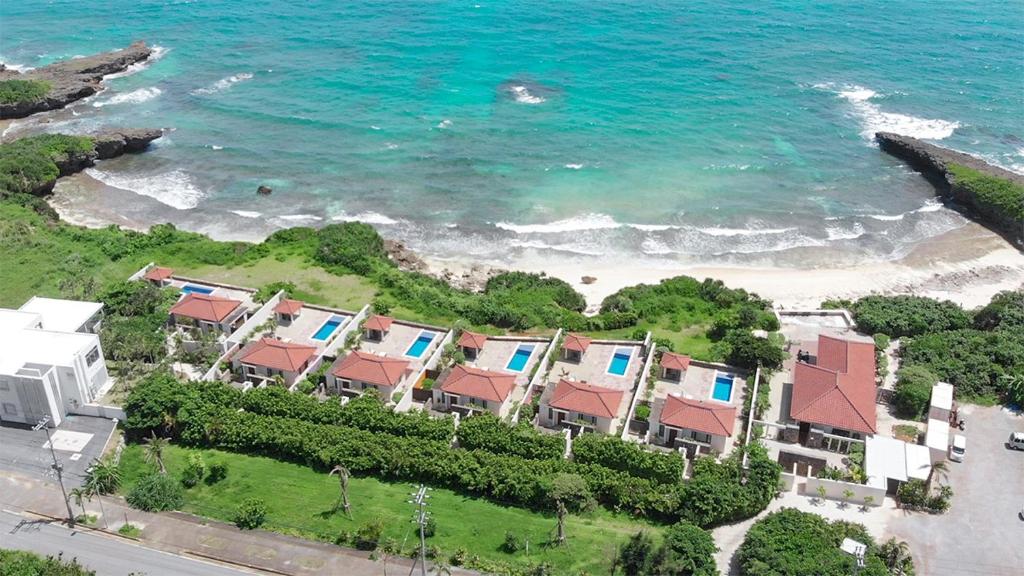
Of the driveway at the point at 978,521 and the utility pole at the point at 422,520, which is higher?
the utility pole at the point at 422,520

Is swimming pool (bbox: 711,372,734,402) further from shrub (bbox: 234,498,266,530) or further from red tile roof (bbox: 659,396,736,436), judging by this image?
shrub (bbox: 234,498,266,530)

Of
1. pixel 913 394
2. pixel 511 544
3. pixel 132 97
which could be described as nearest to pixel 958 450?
pixel 913 394

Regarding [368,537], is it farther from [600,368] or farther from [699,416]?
[600,368]

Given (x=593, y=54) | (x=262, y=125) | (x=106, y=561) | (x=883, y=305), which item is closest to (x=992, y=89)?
(x=593, y=54)

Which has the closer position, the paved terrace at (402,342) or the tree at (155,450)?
the tree at (155,450)

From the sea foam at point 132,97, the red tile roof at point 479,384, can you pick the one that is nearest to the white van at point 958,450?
the red tile roof at point 479,384

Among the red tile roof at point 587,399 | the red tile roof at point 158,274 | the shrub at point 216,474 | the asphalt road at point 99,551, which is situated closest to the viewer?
the asphalt road at point 99,551

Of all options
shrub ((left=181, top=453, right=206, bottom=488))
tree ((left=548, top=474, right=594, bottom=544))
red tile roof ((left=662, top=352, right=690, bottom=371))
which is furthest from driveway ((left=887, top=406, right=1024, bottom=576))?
shrub ((left=181, top=453, right=206, bottom=488))

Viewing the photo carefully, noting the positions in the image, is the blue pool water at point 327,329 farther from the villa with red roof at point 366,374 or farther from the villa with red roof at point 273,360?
the villa with red roof at point 366,374
